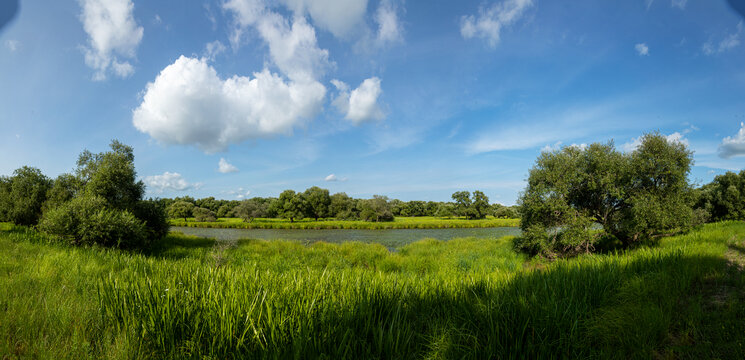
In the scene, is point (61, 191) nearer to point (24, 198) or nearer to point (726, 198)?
point (24, 198)

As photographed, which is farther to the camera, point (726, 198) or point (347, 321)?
point (726, 198)

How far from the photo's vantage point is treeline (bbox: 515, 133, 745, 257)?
13.2 m

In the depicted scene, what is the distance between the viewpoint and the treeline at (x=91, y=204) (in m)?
11.8

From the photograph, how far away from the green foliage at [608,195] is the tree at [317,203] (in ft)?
197

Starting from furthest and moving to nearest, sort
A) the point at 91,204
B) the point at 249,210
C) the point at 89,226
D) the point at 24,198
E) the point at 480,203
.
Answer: the point at 480,203 < the point at 249,210 < the point at 24,198 < the point at 91,204 < the point at 89,226

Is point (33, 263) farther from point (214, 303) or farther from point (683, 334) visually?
point (683, 334)

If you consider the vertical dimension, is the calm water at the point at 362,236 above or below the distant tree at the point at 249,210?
below

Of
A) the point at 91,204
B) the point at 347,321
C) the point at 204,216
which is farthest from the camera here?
the point at 204,216

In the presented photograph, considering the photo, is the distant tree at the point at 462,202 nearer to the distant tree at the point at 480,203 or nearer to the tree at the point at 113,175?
the distant tree at the point at 480,203

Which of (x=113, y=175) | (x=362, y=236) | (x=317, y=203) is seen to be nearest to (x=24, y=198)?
(x=113, y=175)

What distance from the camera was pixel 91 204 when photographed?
12891 millimetres

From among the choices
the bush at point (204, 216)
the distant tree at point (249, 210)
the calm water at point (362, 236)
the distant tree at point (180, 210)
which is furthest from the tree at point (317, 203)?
the distant tree at point (180, 210)

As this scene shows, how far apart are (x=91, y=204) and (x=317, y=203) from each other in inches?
2319

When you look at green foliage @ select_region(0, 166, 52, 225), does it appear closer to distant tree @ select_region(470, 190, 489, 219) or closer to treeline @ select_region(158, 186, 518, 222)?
treeline @ select_region(158, 186, 518, 222)
